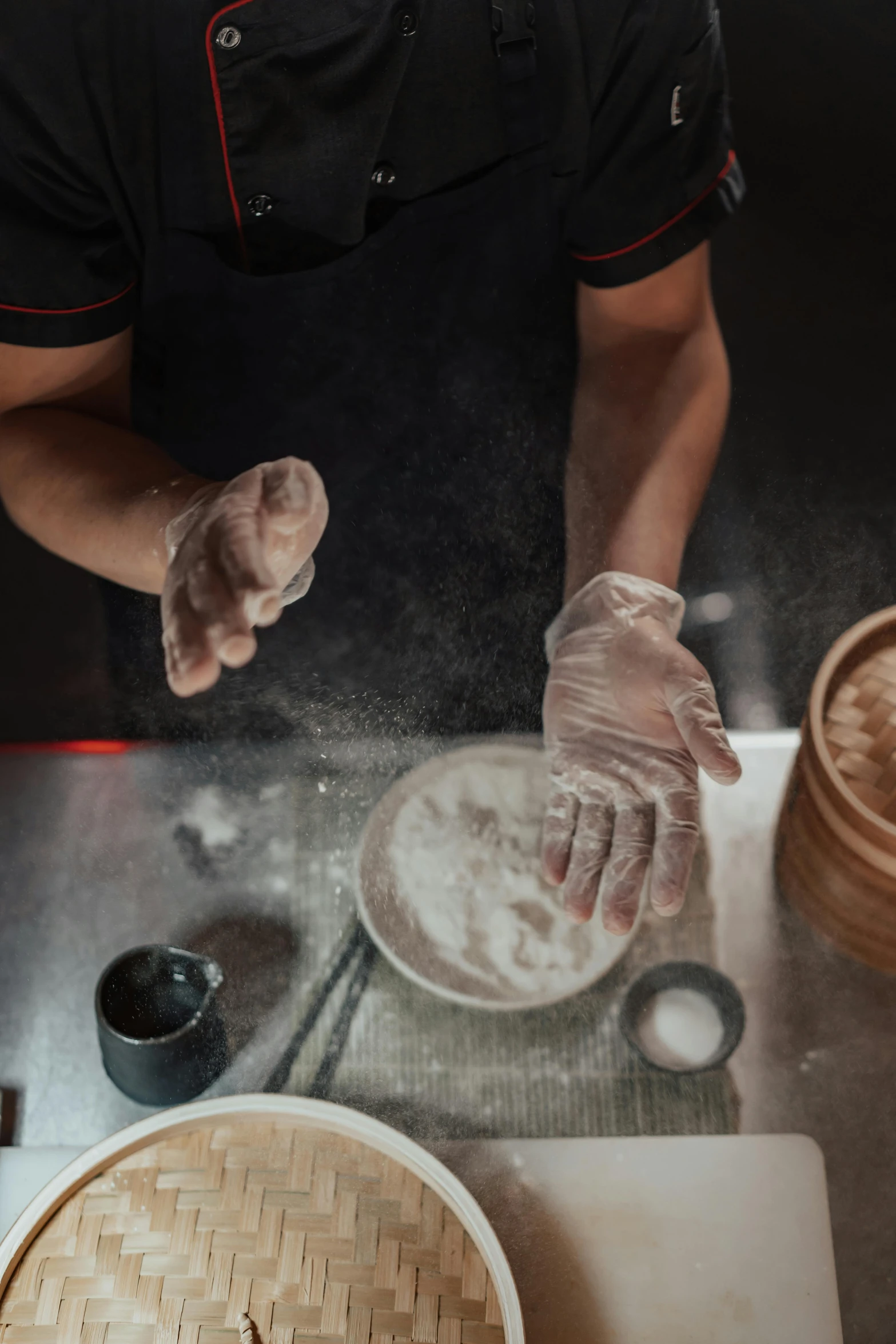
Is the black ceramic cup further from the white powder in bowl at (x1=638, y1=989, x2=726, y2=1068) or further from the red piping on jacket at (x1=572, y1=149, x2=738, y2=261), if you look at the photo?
the red piping on jacket at (x1=572, y1=149, x2=738, y2=261)

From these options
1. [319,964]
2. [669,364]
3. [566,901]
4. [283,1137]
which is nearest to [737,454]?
[669,364]

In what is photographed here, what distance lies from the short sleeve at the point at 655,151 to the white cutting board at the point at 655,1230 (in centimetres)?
86

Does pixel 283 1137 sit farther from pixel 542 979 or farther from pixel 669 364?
pixel 669 364

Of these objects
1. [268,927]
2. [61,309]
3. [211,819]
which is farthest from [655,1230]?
[61,309]

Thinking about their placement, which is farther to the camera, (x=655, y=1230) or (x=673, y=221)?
(x=673, y=221)

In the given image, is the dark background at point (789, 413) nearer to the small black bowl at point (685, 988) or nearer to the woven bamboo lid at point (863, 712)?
the woven bamboo lid at point (863, 712)

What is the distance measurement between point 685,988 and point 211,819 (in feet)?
1.50

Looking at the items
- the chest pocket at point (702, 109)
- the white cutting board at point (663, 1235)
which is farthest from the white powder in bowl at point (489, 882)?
the chest pocket at point (702, 109)

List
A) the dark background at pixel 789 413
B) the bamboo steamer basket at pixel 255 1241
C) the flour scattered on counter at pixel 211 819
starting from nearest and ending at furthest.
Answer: the bamboo steamer basket at pixel 255 1241, the flour scattered on counter at pixel 211 819, the dark background at pixel 789 413

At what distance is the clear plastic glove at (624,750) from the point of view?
0.77m

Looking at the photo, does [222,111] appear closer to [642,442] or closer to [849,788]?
[642,442]

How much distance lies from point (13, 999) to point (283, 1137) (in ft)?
0.97

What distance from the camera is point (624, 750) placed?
0.84 metres

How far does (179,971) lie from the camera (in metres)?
0.73
